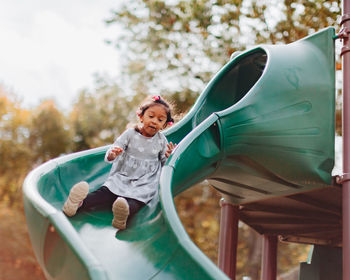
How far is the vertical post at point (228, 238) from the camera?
6.34 meters

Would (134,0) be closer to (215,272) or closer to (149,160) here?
(149,160)

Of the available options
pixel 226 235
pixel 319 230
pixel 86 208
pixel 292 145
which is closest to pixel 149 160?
pixel 86 208

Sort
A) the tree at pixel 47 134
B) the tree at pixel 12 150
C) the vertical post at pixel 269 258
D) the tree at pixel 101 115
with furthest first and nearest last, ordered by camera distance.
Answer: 1. the tree at pixel 47 134
2. the tree at pixel 12 150
3. the tree at pixel 101 115
4. the vertical post at pixel 269 258

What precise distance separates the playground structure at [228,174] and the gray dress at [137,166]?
181 mm

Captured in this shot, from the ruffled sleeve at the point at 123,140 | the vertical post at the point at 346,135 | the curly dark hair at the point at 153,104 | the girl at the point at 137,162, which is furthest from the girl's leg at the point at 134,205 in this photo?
the vertical post at the point at 346,135

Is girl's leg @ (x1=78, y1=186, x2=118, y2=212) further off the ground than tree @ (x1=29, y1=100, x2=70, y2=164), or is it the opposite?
tree @ (x1=29, y1=100, x2=70, y2=164)

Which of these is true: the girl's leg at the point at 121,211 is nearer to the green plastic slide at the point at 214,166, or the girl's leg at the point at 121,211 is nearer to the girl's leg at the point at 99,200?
the green plastic slide at the point at 214,166

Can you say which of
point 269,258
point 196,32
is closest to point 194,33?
point 196,32

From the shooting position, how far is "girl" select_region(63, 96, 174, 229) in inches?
141

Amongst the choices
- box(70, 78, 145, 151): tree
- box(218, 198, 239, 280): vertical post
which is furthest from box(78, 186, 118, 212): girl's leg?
box(70, 78, 145, 151): tree

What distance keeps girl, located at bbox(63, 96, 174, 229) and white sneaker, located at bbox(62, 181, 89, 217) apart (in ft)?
0.18

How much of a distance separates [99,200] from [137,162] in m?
0.48

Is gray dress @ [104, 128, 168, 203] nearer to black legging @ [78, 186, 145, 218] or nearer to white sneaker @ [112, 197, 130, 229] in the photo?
→ black legging @ [78, 186, 145, 218]

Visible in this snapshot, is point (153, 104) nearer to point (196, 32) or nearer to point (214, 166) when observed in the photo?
point (214, 166)
